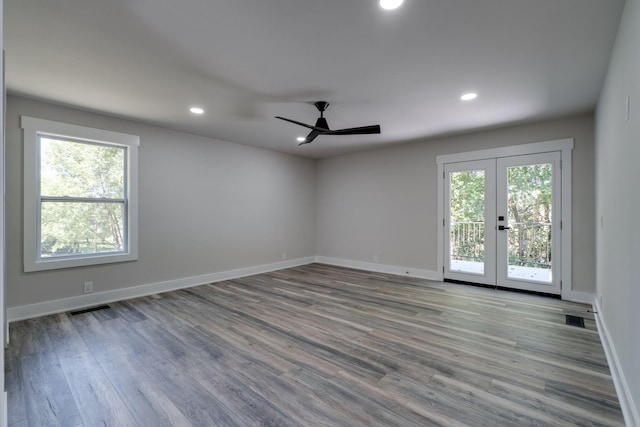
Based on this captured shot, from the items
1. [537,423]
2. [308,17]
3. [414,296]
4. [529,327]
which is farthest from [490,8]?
[414,296]

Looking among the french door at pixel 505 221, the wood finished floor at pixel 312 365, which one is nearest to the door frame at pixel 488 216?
the french door at pixel 505 221

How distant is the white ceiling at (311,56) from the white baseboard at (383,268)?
2711 mm

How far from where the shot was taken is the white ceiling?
6.82 feet

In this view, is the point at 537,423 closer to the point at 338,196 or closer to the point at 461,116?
the point at 461,116

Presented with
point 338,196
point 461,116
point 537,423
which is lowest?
Answer: point 537,423

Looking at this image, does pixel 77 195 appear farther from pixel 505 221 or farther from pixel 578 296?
pixel 578 296

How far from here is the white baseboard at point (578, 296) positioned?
407 cm

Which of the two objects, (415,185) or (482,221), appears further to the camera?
(415,185)

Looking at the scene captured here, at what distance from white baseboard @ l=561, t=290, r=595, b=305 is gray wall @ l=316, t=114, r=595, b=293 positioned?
59 mm

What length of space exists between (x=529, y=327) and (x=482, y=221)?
205 centimetres

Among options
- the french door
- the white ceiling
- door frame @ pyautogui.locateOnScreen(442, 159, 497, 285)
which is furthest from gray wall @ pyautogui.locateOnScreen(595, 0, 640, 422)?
door frame @ pyautogui.locateOnScreen(442, 159, 497, 285)

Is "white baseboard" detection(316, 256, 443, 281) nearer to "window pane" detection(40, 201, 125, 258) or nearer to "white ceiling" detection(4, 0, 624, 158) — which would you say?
"white ceiling" detection(4, 0, 624, 158)

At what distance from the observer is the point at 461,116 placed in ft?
13.6

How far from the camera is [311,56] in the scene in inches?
104
